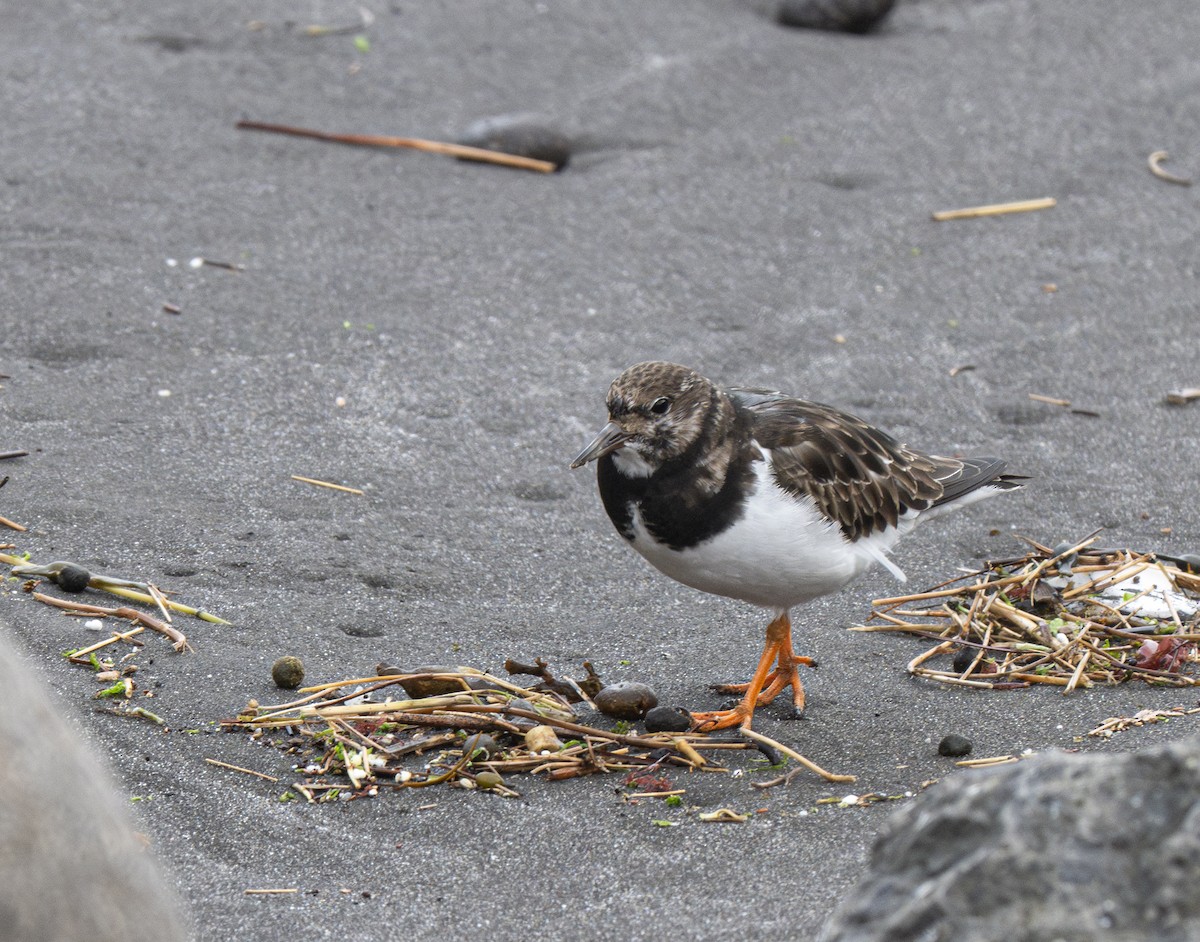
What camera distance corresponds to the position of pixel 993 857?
1.77 metres

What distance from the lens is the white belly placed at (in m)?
3.72

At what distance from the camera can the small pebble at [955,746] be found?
11.9 feet

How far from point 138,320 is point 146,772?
2.93m

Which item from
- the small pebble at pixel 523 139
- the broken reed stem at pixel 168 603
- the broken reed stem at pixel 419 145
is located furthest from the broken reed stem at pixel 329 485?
the small pebble at pixel 523 139

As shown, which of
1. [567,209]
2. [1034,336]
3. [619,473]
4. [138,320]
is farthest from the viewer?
[567,209]

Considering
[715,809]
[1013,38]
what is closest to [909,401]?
[715,809]

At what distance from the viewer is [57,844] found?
6.68ft

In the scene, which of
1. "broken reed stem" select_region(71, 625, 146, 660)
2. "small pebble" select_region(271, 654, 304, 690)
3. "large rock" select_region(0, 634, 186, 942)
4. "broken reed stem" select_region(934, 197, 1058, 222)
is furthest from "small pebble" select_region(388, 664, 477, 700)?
"broken reed stem" select_region(934, 197, 1058, 222)

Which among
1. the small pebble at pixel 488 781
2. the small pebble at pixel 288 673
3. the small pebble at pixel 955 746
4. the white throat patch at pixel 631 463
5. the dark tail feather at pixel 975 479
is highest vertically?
the white throat patch at pixel 631 463

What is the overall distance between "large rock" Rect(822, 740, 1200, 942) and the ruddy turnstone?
72.4 inches

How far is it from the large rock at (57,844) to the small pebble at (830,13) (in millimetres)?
7697

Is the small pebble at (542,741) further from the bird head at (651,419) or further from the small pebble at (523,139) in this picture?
the small pebble at (523,139)

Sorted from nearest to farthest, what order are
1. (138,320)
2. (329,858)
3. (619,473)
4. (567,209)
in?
(329,858)
(619,473)
(138,320)
(567,209)

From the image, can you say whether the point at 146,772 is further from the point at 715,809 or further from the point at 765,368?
the point at 765,368
